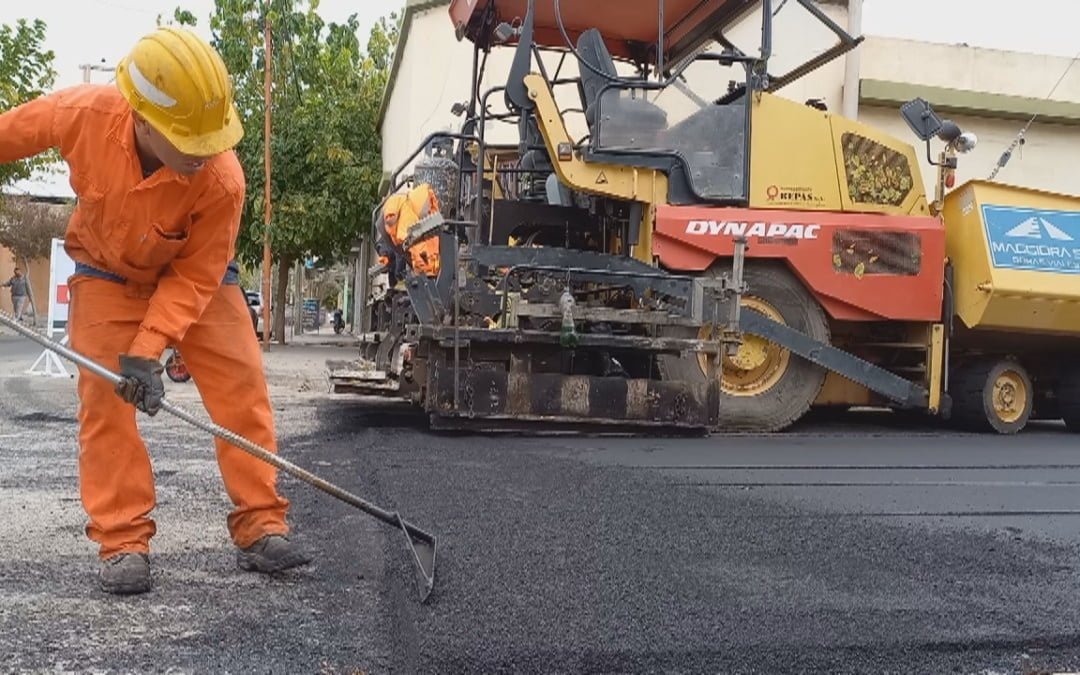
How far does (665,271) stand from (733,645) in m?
3.88

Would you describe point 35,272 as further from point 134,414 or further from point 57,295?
point 134,414

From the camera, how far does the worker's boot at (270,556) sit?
271cm

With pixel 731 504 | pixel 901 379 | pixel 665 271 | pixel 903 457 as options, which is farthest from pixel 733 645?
pixel 901 379

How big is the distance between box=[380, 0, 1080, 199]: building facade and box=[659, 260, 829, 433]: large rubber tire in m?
6.66

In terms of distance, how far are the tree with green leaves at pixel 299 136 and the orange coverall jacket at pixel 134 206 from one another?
Answer: 13.1 m

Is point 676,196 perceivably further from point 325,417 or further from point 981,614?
point 981,614

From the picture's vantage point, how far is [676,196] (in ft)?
19.4

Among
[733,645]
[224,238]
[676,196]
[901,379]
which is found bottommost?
[733,645]

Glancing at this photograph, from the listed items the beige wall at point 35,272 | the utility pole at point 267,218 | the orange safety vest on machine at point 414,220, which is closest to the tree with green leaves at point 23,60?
the utility pole at point 267,218

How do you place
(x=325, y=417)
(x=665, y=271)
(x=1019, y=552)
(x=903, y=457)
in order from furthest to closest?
1. (x=325, y=417)
2. (x=665, y=271)
3. (x=903, y=457)
4. (x=1019, y=552)

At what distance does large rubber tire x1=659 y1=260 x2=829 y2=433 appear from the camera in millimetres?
6098

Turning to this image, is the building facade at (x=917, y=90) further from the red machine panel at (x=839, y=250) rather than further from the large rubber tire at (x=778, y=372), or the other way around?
the large rubber tire at (x=778, y=372)

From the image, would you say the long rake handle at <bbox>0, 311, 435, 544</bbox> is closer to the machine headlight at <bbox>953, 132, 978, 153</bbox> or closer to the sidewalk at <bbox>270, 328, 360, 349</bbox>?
the machine headlight at <bbox>953, 132, 978, 153</bbox>

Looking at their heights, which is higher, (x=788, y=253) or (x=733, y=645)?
(x=788, y=253)
